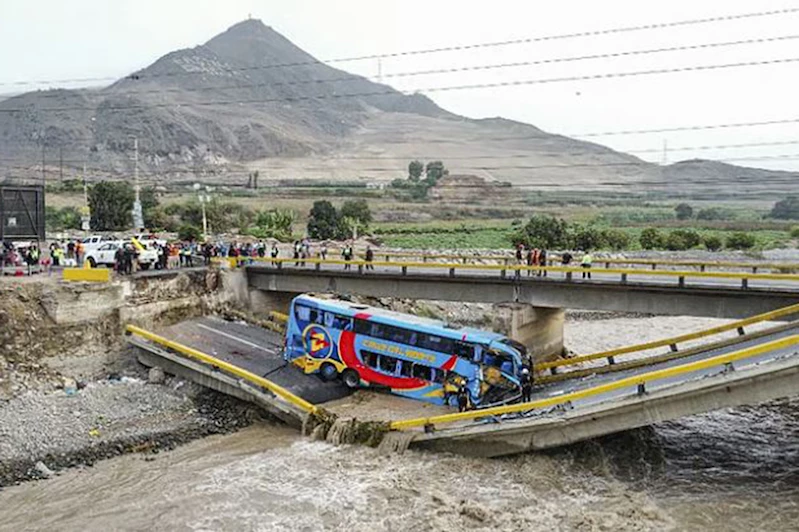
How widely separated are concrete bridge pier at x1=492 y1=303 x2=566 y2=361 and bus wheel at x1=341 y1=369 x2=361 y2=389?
864 centimetres

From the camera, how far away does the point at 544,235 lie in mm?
88875

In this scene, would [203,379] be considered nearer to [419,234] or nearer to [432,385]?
[432,385]

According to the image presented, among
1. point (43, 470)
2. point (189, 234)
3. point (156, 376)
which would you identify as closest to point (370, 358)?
point (156, 376)

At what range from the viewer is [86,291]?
3578 centimetres

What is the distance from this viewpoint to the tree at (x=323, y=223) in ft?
287

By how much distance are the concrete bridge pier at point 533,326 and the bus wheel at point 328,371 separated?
9.17 meters

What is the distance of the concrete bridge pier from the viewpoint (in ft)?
121

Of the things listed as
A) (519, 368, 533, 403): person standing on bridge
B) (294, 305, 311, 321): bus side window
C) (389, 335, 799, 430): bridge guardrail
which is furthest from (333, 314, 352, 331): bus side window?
(519, 368, 533, 403): person standing on bridge

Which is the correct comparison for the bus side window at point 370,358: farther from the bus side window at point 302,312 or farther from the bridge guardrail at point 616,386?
the bridge guardrail at point 616,386

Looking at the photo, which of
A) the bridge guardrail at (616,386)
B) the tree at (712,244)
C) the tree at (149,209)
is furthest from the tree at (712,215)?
the bridge guardrail at (616,386)

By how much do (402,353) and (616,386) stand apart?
29.4 ft

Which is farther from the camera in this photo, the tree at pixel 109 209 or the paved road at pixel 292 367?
the tree at pixel 109 209

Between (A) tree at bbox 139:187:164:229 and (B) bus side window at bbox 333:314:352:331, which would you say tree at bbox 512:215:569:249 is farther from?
(B) bus side window at bbox 333:314:352:331

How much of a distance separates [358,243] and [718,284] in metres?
55.2
